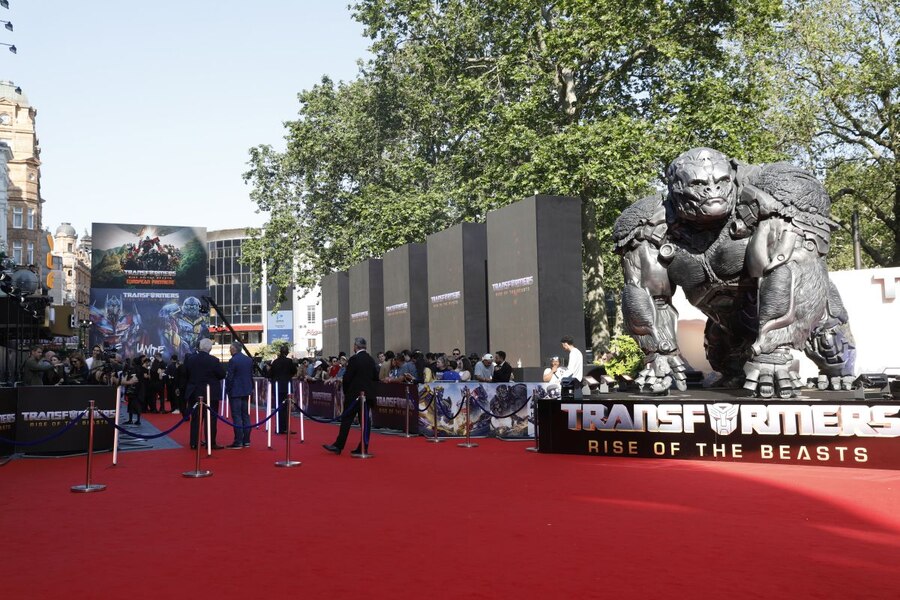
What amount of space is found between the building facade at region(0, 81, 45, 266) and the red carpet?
7654 cm

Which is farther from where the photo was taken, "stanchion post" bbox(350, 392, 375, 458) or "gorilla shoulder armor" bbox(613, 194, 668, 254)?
"stanchion post" bbox(350, 392, 375, 458)

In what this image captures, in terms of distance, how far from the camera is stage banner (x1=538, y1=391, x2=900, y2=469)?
31.5 feet

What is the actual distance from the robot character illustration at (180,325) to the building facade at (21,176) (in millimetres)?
32751

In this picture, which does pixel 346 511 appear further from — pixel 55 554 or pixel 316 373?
pixel 316 373

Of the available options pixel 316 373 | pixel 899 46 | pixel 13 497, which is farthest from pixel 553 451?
pixel 899 46

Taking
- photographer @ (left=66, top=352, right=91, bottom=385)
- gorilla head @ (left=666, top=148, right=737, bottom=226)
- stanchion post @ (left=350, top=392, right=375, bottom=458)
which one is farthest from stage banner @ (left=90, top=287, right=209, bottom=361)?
gorilla head @ (left=666, top=148, right=737, bottom=226)

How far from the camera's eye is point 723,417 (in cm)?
1048

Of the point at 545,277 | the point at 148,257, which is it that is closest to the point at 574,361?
the point at 545,277

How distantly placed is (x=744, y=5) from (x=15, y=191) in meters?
72.9

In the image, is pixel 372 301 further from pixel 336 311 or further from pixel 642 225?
pixel 642 225

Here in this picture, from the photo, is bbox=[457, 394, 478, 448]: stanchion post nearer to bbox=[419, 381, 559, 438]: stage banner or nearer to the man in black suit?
bbox=[419, 381, 559, 438]: stage banner

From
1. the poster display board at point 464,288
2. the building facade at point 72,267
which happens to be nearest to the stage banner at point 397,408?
the poster display board at point 464,288

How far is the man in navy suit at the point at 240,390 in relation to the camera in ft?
45.9

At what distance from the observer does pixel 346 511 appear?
7715mm
